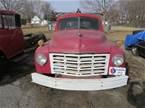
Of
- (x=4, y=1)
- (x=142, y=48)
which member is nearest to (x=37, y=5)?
(x=4, y=1)

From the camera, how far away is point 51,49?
601 centimetres

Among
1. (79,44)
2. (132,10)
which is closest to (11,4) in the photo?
(79,44)

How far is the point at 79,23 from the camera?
7.79 meters

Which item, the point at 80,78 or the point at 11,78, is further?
the point at 11,78

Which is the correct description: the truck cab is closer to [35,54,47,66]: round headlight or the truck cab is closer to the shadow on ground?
the shadow on ground

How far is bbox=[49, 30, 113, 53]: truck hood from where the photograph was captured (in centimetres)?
581

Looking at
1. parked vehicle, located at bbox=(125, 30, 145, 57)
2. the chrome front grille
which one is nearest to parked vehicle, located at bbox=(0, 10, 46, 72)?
the chrome front grille

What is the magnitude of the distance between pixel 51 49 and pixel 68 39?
0.58 meters

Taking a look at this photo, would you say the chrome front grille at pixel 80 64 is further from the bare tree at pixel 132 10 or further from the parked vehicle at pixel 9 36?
the bare tree at pixel 132 10

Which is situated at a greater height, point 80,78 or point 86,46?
point 86,46

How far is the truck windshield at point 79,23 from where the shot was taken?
7.75 metres

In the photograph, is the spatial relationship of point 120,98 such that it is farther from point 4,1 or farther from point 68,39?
point 4,1

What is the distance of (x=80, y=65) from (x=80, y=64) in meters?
0.02

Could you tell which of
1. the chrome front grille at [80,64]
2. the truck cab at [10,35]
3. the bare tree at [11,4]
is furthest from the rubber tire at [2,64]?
the bare tree at [11,4]
